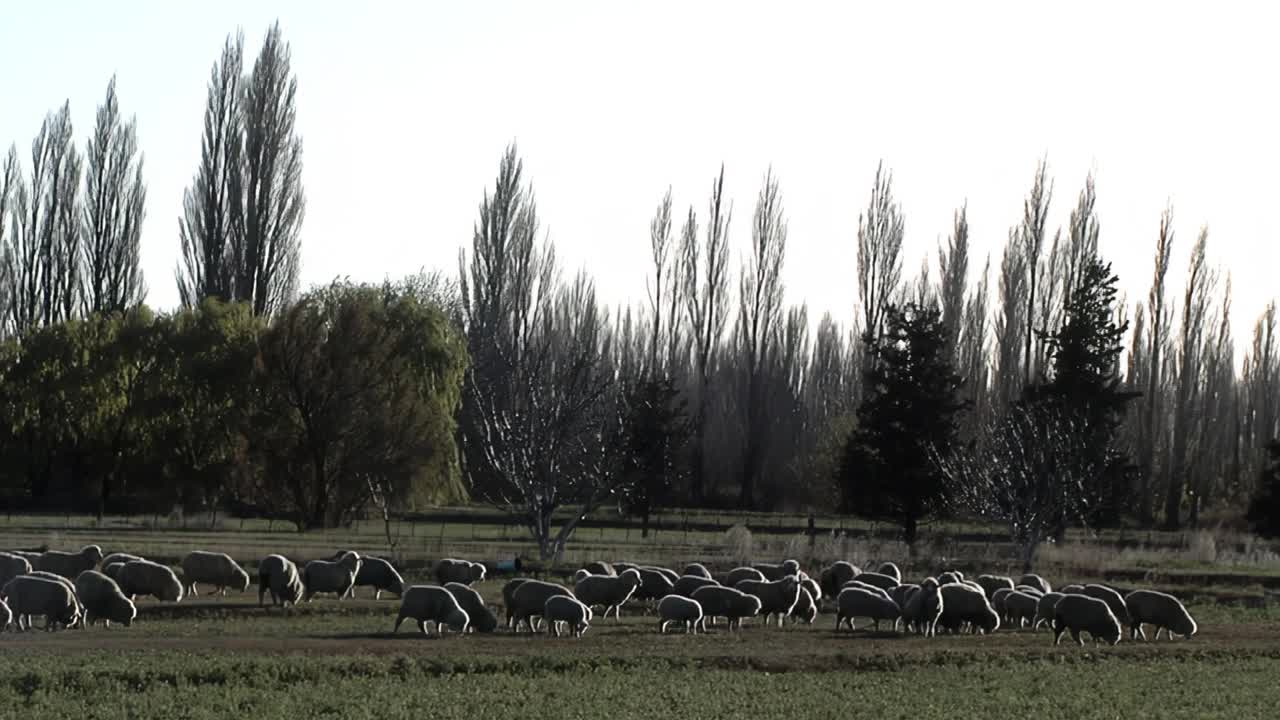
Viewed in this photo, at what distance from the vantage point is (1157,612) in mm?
30188

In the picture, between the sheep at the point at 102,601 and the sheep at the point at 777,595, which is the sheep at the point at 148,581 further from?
the sheep at the point at 777,595

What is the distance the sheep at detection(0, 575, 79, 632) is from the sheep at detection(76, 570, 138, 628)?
23.3 inches

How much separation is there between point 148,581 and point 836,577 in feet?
48.9

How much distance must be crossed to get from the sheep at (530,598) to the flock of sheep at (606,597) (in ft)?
→ 0.06

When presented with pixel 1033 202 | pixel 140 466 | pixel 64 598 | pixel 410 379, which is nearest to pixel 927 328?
pixel 410 379

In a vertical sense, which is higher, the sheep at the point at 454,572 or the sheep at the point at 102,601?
the sheep at the point at 454,572

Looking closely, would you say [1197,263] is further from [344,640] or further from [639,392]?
[344,640]

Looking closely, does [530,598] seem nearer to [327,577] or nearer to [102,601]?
[327,577]

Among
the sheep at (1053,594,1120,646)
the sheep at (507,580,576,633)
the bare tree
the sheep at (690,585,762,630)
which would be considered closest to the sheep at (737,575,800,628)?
the sheep at (690,585,762,630)

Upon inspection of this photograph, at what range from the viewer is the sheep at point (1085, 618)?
94.7 ft

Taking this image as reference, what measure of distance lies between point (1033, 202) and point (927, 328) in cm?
2424

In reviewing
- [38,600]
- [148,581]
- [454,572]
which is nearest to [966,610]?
[454,572]

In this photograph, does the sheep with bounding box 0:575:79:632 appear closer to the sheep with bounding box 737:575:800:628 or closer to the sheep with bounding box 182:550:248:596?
the sheep with bounding box 182:550:248:596

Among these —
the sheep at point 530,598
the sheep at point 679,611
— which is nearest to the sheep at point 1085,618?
the sheep at point 679,611
